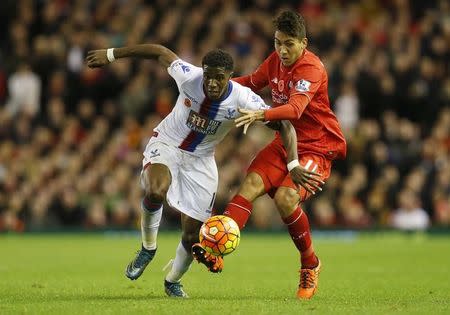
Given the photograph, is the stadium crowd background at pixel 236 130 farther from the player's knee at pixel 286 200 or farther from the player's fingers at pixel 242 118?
the player's fingers at pixel 242 118

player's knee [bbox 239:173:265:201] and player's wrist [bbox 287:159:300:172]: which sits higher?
player's wrist [bbox 287:159:300:172]

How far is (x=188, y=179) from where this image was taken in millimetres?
11430

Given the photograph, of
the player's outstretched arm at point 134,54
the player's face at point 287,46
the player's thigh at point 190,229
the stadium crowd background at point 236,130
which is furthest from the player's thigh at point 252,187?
the stadium crowd background at point 236,130

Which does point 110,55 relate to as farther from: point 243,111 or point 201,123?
point 243,111

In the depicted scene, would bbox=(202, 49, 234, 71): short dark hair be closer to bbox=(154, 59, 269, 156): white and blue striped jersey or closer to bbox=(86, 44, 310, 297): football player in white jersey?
bbox=(86, 44, 310, 297): football player in white jersey

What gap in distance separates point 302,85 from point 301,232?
4.81 ft

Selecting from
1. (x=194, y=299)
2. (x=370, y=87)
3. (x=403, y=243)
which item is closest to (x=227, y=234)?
(x=194, y=299)

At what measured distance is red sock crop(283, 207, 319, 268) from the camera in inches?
435

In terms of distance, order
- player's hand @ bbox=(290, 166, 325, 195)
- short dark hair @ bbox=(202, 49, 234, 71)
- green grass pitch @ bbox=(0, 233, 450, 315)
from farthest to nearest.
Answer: player's hand @ bbox=(290, 166, 325, 195) < short dark hair @ bbox=(202, 49, 234, 71) < green grass pitch @ bbox=(0, 233, 450, 315)

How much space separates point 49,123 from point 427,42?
28.3ft

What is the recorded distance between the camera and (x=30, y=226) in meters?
24.6

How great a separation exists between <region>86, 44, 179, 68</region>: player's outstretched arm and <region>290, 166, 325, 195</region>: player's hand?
5.71ft

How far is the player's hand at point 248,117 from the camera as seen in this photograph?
10.1m

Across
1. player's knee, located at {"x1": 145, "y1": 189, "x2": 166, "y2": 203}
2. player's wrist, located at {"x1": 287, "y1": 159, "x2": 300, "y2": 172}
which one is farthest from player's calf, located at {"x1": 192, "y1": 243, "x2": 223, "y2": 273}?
player's wrist, located at {"x1": 287, "y1": 159, "x2": 300, "y2": 172}
